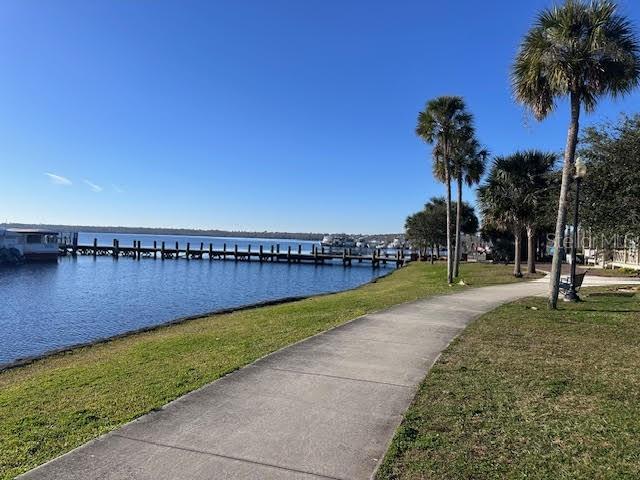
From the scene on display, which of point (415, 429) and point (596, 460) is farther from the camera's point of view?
point (415, 429)

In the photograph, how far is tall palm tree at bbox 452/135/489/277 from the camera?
95.3 feet

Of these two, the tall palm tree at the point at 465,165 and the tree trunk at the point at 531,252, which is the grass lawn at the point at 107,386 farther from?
the tree trunk at the point at 531,252

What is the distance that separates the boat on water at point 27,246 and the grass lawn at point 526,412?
6630 cm

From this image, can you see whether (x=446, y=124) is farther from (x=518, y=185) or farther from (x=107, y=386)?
(x=107, y=386)

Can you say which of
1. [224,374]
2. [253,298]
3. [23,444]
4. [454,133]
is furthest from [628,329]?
[253,298]

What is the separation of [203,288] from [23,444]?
115ft

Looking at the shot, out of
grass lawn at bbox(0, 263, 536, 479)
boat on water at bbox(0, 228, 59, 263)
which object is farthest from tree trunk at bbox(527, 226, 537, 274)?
boat on water at bbox(0, 228, 59, 263)

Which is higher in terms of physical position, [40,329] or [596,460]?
[596,460]

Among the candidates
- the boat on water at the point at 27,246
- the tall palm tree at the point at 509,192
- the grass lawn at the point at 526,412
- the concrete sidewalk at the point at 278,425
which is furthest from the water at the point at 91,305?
the boat on water at the point at 27,246

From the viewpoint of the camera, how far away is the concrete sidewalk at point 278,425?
427cm

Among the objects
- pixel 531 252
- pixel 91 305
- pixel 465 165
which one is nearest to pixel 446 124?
pixel 465 165

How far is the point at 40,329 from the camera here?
19406mm

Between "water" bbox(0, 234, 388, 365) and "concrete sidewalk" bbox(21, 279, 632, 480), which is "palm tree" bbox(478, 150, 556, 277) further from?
"concrete sidewalk" bbox(21, 279, 632, 480)

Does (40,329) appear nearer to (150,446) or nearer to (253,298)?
(253,298)
